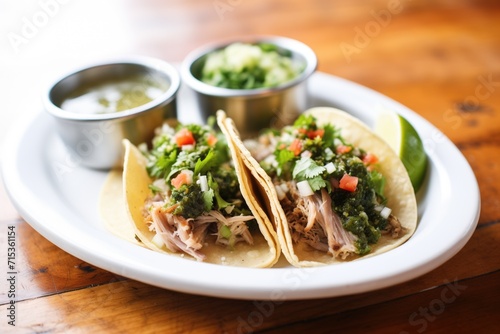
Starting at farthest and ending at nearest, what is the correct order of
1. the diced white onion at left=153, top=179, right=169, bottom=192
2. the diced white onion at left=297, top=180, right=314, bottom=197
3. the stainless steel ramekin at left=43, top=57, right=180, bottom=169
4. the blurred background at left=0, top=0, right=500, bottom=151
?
1. the blurred background at left=0, top=0, right=500, bottom=151
2. the stainless steel ramekin at left=43, top=57, right=180, bottom=169
3. the diced white onion at left=153, top=179, right=169, bottom=192
4. the diced white onion at left=297, top=180, right=314, bottom=197

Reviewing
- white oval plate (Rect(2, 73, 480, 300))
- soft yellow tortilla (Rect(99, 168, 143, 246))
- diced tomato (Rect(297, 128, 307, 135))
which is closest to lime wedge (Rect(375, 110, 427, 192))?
white oval plate (Rect(2, 73, 480, 300))

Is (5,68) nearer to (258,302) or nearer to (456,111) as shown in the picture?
(258,302)

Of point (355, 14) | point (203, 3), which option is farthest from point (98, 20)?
point (355, 14)

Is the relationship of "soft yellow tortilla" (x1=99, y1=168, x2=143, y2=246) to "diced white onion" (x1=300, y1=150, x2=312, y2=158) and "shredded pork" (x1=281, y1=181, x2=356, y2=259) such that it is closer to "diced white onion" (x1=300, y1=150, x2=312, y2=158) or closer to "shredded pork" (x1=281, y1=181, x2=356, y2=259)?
"shredded pork" (x1=281, y1=181, x2=356, y2=259)

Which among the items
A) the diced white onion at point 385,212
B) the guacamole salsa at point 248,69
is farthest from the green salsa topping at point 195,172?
the diced white onion at point 385,212

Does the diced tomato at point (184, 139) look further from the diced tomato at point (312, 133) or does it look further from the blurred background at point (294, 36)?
the blurred background at point (294, 36)

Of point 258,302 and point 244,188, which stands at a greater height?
point 244,188
